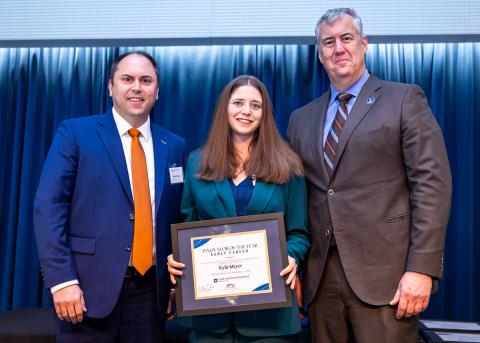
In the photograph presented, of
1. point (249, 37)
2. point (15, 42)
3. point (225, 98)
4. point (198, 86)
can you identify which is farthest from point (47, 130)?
point (225, 98)

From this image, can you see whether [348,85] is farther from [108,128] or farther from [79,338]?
[79,338]

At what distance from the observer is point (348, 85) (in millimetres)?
1945

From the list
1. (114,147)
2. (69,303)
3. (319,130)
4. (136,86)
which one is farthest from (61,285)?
(319,130)

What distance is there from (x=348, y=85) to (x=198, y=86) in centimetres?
197

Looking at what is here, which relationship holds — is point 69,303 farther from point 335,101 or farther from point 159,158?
point 335,101

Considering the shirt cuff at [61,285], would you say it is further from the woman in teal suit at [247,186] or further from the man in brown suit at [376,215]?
the man in brown suit at [376,215]

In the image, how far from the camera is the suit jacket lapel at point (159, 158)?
191cm

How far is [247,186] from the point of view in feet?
5.84

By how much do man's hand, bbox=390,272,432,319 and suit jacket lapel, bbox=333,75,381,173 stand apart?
1.64 ft

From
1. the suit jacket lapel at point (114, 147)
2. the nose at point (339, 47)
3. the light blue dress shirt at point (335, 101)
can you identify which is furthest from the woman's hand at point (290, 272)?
the nose at point (339, 47)

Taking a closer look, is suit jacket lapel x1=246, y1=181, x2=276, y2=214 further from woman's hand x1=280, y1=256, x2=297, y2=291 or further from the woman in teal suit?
woman's hand x1=280, y1=256, x2=297, y2=291

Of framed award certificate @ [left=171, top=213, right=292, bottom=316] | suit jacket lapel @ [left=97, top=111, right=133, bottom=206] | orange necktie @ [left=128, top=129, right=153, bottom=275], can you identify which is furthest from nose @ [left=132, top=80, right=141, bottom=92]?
framed award certificate @ [left=171, top=213, right=292, bottom=316]

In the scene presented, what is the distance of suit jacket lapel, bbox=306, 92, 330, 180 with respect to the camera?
1.83 m

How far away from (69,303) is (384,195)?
125cm
